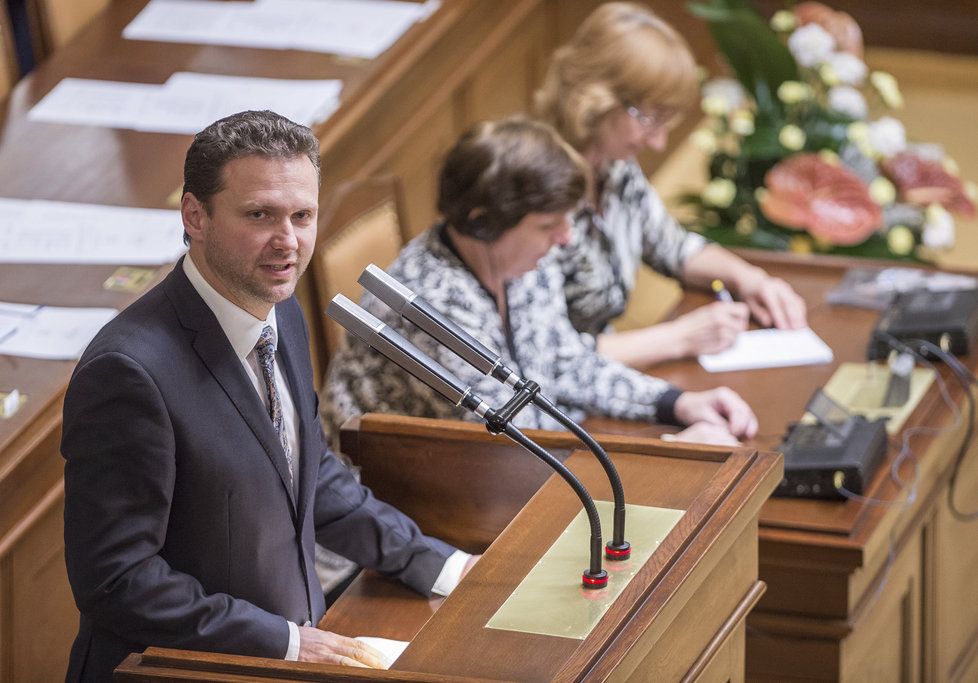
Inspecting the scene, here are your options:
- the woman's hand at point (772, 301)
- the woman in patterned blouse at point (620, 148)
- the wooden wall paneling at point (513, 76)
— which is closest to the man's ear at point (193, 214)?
the woman in patterned blouse at point (620, 148)

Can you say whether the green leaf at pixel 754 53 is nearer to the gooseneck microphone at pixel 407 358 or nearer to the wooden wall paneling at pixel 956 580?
the wooden wall paneling at pixel 956 580

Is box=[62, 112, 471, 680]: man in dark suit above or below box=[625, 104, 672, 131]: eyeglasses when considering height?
above

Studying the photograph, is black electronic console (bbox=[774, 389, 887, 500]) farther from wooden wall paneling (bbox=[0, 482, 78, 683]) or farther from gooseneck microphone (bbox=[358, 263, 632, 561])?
wooden wall paneling (bbox=[0, 482, 78, 683])

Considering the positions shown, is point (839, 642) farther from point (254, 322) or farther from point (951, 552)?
point (254, 322)

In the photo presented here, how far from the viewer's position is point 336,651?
204cm

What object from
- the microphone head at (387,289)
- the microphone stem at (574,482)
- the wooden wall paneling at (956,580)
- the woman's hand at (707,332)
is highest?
the microphone head at (387,289)

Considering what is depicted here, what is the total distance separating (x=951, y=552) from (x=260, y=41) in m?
2.24

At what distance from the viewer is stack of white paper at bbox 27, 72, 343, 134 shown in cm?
392

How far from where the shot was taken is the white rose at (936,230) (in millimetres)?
4402

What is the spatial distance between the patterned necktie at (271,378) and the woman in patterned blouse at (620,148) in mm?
1470

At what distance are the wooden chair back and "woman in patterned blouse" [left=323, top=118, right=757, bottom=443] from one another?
391 millimetres

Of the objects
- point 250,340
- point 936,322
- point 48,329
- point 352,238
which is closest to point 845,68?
point 936,322

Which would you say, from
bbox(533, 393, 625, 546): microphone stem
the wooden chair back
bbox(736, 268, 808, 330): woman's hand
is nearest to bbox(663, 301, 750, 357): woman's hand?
bbox(736, 268, 808, 330): woman's hand

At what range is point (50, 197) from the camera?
3.58m
